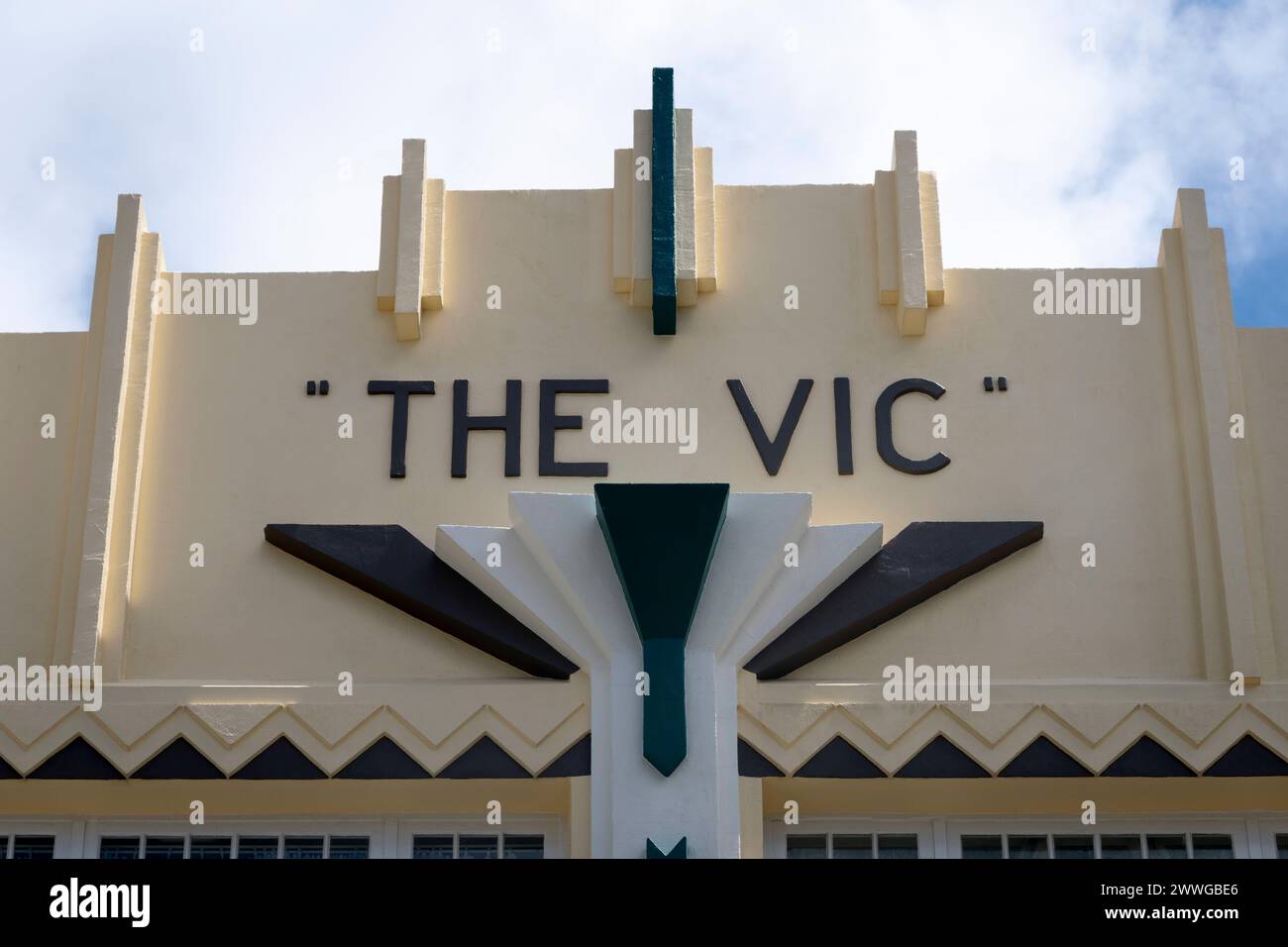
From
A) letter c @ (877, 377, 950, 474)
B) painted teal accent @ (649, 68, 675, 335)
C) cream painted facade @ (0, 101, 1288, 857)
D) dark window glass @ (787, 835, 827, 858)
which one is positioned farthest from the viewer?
painted teal accent @ (649, 68, 675, 335)

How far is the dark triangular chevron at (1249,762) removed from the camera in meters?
11.0

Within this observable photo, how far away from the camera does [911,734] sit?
11.0m

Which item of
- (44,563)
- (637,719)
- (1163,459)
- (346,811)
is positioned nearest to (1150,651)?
(1163,459)

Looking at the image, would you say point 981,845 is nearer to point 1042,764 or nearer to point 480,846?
point 1042,764

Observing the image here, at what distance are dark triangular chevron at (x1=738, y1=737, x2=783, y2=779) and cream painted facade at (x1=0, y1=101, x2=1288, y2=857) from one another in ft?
0.13

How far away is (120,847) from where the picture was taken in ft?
37.1

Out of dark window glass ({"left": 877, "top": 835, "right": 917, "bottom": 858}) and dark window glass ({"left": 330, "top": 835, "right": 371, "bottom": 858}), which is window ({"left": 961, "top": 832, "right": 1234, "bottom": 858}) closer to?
dark window glass ({"left": 877, "top": 835, "right": 917, "bottom": 858})

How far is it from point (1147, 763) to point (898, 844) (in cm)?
162

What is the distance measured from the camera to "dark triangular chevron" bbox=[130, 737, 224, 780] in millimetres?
10953

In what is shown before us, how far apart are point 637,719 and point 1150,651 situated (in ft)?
11.1

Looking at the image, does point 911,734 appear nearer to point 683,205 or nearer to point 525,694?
point 525,694

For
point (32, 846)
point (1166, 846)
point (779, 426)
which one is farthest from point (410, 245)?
point (1166, 846)

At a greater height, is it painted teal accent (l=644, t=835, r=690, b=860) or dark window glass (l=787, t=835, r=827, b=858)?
dark window glass (l=787, t=835, r=827, b=858)

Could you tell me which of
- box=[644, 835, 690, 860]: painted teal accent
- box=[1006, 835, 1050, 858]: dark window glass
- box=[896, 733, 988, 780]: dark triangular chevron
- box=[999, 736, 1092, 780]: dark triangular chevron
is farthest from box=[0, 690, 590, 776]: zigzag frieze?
box=[1006, 835, 1050, 858]: dark window glass
